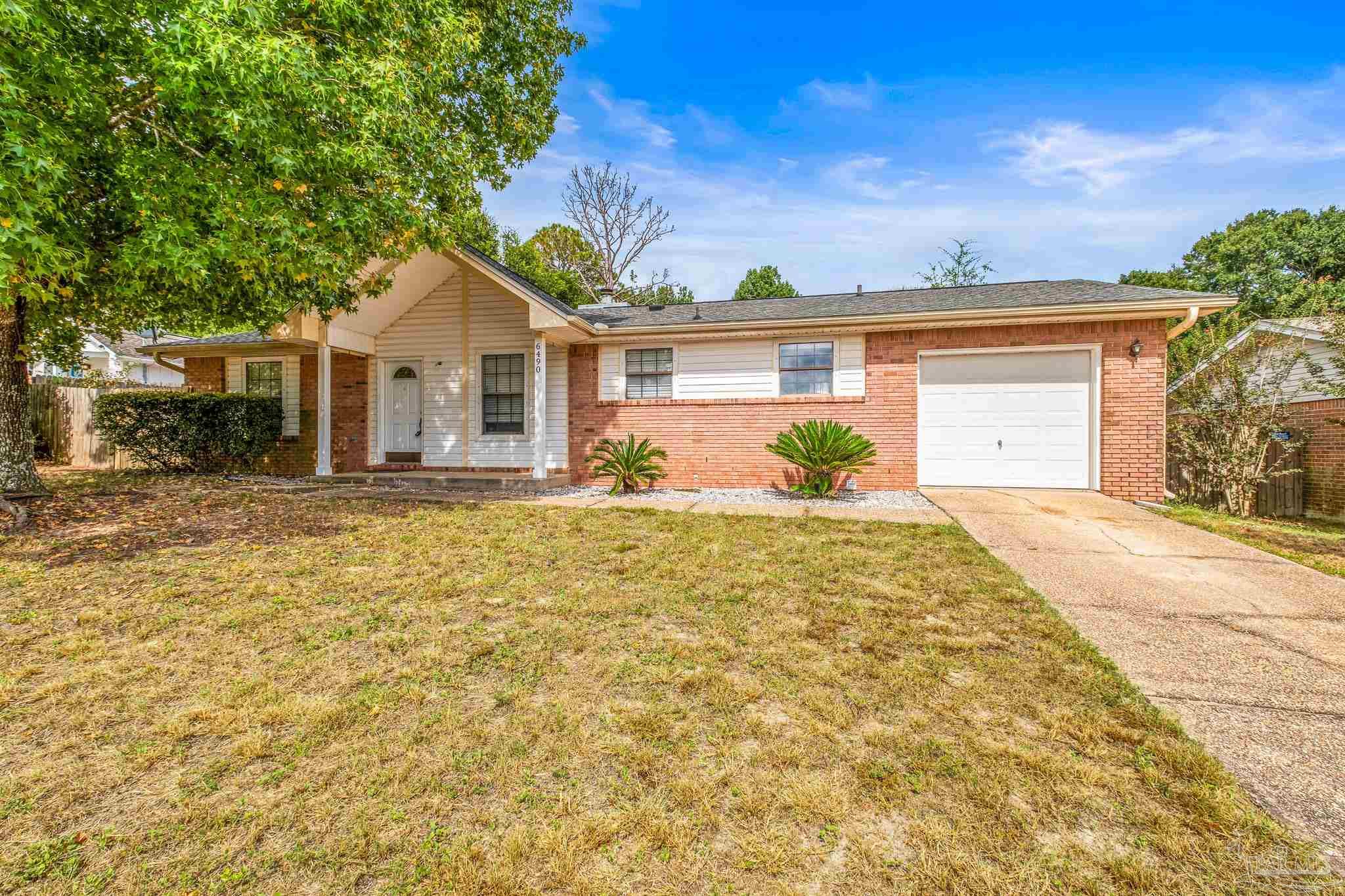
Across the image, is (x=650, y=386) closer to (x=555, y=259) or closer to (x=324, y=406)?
(x=324, y=406)

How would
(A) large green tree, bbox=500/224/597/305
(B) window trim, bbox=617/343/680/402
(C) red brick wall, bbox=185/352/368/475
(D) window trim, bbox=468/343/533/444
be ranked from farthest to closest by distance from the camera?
(A) large green tree, bbox=500/224/597/305 → (C) red brick wall, bbox=185/352/368/475 → (D) window trim, bbox=468/343/533/444 → (B) window trim, bbox=617/343/680/402

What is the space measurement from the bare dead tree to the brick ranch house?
471 inches

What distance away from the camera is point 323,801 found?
2021mm

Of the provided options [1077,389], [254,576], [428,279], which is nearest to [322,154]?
[254,576]

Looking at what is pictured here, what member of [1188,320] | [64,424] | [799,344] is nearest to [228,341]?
[64,424]

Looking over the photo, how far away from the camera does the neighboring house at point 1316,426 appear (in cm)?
946

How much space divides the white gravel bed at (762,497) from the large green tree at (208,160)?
460cm

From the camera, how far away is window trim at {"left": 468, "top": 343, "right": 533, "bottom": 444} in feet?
36.3

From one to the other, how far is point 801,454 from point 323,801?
7.79 meters

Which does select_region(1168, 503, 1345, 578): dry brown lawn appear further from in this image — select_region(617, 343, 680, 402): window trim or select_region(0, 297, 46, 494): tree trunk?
select_region(0, 297, 46, 494): tree trunk

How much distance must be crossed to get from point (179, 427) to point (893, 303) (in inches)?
544

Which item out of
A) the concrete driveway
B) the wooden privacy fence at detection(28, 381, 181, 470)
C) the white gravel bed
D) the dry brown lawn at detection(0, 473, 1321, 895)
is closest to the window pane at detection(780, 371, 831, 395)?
the white gravel bed

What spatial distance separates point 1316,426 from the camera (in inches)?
392

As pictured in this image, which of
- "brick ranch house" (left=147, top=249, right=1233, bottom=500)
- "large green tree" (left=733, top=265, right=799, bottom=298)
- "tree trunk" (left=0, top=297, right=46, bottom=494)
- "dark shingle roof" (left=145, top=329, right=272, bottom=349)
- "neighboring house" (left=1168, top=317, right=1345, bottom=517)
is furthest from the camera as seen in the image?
"large green tree" (left=733, top=265, right=799, bottom=298)
